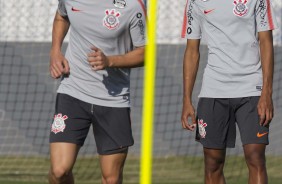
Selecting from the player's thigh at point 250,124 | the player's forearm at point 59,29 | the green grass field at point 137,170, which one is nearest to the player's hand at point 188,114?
the player's thigh at point 250,124

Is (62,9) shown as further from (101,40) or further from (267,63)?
(267,63)

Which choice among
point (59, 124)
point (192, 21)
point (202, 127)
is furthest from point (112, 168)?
point (192, 21)

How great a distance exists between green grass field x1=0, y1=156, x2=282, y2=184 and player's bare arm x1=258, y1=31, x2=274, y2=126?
403 centimetres

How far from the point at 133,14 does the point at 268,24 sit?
37.8 inches

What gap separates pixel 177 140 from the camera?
1305 cm

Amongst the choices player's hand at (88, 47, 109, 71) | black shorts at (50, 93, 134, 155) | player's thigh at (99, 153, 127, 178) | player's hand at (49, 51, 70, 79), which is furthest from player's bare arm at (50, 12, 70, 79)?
player's thigh at (99, 153, 127, 178)

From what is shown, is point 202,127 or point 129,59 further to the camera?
point 202,127

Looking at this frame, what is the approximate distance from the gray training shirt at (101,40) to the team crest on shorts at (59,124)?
18cm

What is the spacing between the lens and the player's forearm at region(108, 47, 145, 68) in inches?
245

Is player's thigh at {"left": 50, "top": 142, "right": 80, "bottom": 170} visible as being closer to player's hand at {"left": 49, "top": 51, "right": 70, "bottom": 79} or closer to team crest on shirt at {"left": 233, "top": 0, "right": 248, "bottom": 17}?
player's hand at {"left": 49, "top": 51, "right": 70, "bottom": 79}

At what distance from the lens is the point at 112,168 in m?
6.48

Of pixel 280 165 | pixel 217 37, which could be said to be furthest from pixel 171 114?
pixel 217 37

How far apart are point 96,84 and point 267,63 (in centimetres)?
122

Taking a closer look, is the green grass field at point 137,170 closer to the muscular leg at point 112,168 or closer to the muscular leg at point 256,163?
the muscular leg at point 112,168
